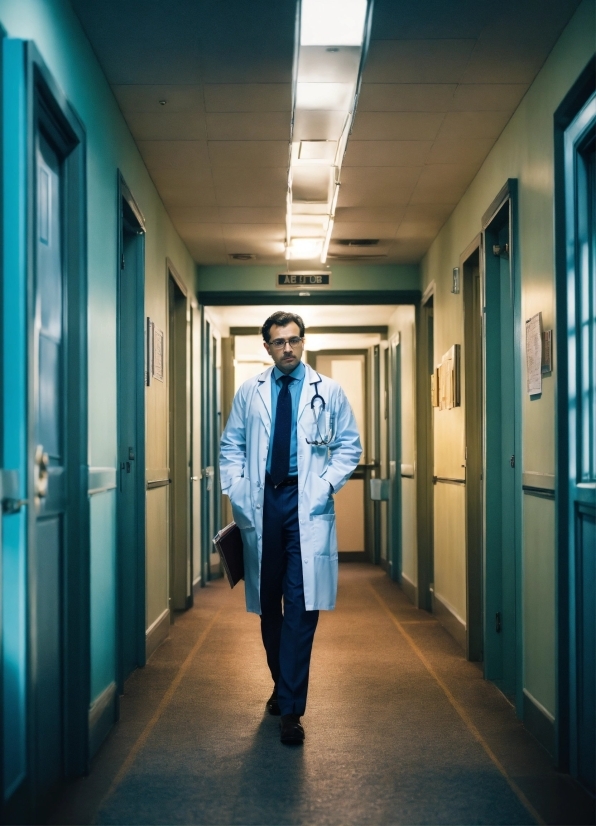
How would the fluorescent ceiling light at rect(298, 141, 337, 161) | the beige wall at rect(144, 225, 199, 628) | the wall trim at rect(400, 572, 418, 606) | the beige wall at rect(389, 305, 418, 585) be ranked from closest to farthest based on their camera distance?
the fluorescent ceiling light at rect(298, 141, 337, 161), the beige wall at rect(144, 225, 199, 628), the wall trim at rect(400, 572, 418, 606), the beige wall at rect(389, 305, 418, 585)

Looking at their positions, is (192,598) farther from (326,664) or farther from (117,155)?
(117,155)

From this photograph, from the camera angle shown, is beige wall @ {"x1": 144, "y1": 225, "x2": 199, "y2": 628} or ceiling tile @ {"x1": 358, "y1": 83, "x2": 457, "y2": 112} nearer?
ceiling tile @ {"x1": 358, "y1": 83, "x2": 457, "y2": 112}

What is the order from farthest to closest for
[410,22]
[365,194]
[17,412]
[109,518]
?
[365,194] < [109,518] < [410,22] < [17,412]

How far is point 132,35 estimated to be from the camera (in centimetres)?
364

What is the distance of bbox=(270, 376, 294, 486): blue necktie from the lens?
3719mm

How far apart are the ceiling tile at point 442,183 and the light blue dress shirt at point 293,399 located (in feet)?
6.16

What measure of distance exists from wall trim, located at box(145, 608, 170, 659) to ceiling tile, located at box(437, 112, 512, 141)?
9.92ft

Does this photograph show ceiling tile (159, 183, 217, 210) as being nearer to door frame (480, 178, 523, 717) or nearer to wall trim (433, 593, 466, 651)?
door frame (480, 178, 523, 717)

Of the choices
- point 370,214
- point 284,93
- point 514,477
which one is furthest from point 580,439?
point 370,214

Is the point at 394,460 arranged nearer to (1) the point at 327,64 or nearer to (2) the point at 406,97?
(2) the point at 406,97

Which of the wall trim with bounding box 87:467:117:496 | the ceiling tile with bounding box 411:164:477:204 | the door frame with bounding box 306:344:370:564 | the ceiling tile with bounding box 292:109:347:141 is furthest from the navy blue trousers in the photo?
the door frame with bounding box 306:344:370:564

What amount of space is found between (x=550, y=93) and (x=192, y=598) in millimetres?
4741

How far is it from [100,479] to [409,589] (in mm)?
4577

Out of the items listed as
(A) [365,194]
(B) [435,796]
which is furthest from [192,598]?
(B) [435,796]
